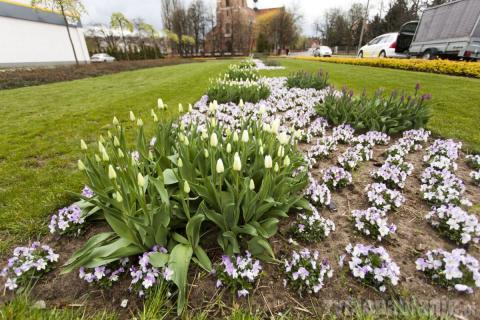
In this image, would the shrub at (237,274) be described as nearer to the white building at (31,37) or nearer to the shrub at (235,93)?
the shrub at (235,93)

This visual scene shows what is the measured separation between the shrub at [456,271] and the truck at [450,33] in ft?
48.7

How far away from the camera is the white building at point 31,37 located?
934 inches

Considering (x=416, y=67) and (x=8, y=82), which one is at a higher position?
(x=416, y=67)

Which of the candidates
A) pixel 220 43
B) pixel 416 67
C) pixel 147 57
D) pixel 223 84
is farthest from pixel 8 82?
pixel 220 43

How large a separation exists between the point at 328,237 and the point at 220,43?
206ft

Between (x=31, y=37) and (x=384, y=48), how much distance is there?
35.4 meters

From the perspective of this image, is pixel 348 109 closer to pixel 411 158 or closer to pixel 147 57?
pixel 411 158

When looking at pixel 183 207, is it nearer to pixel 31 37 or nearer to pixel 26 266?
pixel 26 266

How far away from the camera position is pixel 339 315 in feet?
5.22

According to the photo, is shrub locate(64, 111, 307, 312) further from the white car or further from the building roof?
the building roof

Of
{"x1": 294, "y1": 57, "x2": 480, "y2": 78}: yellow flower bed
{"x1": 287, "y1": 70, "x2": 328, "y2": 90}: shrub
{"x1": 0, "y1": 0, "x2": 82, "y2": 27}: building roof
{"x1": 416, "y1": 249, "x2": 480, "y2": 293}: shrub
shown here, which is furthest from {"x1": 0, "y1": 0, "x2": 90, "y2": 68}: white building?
{"x1": 416, "y1": 249, "x2": 480, "y2": 293}: shrub

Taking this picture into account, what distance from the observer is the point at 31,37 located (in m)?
26.4

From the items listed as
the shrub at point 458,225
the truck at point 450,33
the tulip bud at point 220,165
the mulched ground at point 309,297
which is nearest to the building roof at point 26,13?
the mulched ground at point 309,297

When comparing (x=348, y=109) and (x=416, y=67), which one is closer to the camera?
(x=348, y=109)
